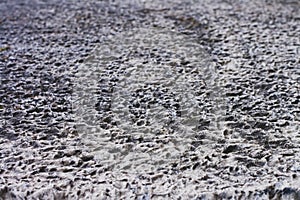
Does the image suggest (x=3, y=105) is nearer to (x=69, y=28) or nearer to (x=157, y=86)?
(x=157, y=86)

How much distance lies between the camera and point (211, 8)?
1.22 meters

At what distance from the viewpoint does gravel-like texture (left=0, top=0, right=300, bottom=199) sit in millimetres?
576

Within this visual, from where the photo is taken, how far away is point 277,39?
1015mm

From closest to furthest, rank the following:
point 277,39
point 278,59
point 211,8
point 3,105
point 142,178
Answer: point 142,178 → point 3,105 → point 278,59 → point 277,39 → point 211,8

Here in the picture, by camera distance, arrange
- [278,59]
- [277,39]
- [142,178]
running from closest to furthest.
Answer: [142,178]
[278,59]
[277,39]

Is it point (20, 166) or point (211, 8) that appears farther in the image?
point (211, 8)

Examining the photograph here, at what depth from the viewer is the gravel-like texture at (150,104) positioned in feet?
1.89

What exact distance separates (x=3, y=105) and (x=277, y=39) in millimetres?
599

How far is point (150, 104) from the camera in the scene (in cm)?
75

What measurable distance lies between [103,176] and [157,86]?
0.27 m

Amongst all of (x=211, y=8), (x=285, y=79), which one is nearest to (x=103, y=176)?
(x=285, y=79)

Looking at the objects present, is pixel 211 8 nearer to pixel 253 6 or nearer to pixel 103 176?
pixel 253 6

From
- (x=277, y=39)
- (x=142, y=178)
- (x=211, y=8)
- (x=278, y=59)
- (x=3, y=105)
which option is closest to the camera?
(x=142, y=178)

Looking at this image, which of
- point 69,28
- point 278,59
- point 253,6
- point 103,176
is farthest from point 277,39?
point 103,176
